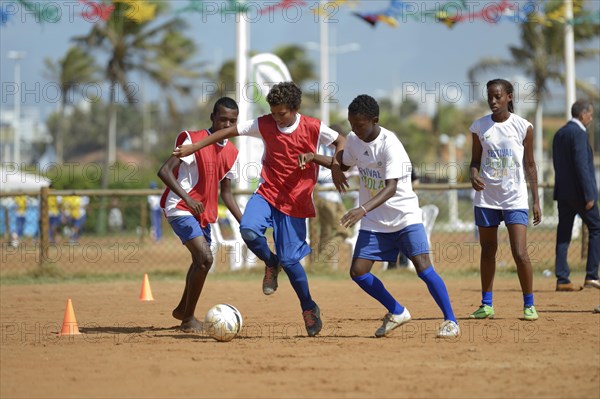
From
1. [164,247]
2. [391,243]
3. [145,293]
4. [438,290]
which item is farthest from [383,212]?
[164,247]

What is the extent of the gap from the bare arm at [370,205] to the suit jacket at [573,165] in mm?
4943

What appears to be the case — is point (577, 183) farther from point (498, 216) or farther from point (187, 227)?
point (187, 227)

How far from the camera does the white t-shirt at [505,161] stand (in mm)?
9141

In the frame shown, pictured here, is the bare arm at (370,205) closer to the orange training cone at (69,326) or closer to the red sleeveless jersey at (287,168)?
the red sleeveless jersey at (287,168)

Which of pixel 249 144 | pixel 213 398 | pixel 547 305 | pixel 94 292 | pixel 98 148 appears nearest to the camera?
pixel 213 398

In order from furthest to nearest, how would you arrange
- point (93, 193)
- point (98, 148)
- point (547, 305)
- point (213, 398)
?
1. point (98, 148)
2. point (93, 193)
3. point (547, 305)
4. point (213, 398)

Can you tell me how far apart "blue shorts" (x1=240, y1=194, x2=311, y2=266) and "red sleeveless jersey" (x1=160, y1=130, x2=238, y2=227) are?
80cm

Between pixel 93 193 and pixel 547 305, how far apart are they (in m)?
7.78

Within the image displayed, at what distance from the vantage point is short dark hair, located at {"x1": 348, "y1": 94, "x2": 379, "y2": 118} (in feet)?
25.6

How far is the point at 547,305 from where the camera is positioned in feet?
35.3

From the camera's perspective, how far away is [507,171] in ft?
30.1

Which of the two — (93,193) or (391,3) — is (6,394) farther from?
(391,3)

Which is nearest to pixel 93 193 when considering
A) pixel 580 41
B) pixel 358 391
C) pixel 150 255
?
pixel 150 255

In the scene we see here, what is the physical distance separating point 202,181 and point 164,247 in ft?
47.4
